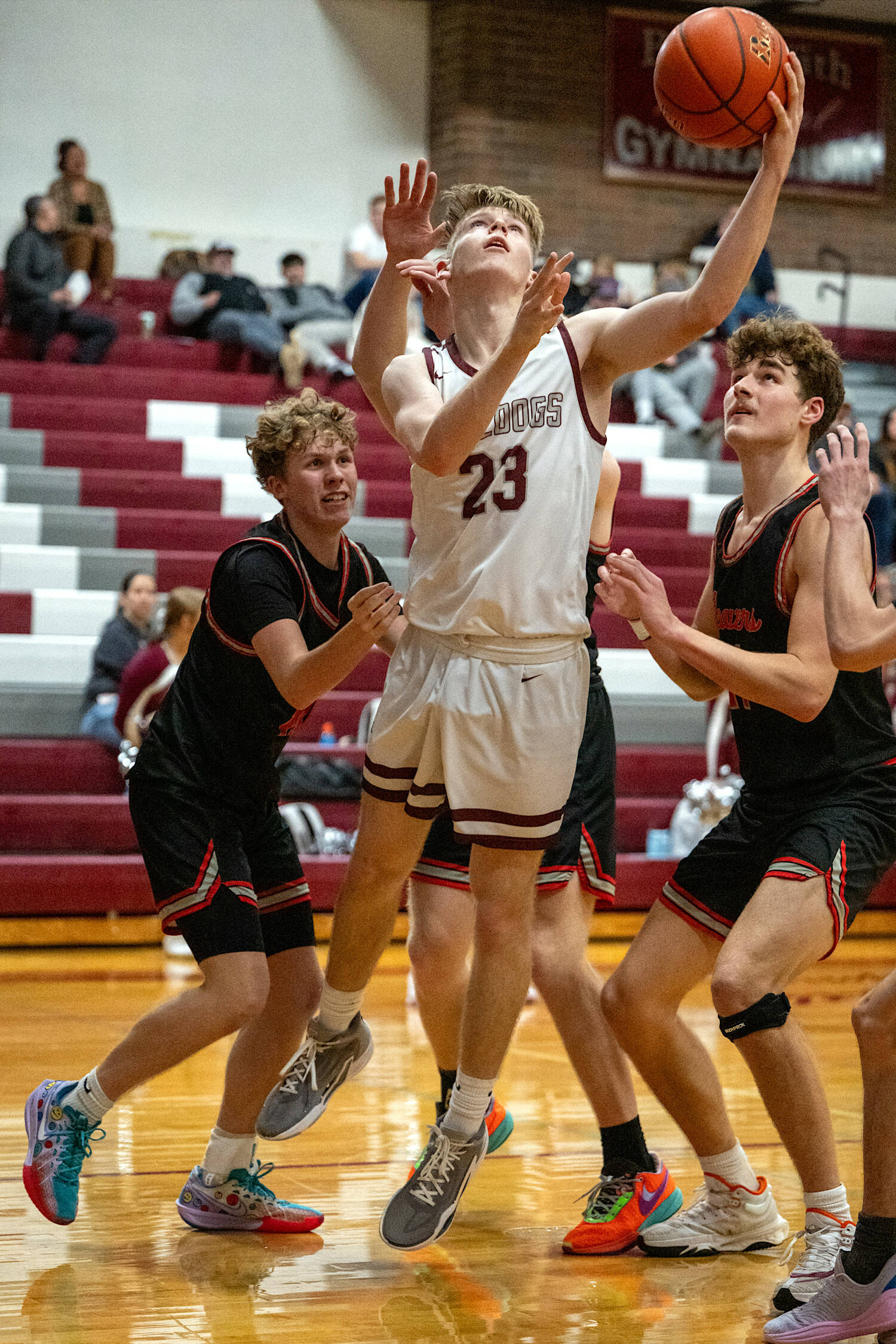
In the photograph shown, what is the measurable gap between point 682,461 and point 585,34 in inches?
174

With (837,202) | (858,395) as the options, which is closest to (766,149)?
(858,395)

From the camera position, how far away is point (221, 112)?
1312 centimetres

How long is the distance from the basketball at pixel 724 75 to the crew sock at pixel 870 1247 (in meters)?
1.90

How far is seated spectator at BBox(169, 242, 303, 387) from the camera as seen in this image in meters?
11.1

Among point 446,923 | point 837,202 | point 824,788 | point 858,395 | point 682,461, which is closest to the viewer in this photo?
point 824,788

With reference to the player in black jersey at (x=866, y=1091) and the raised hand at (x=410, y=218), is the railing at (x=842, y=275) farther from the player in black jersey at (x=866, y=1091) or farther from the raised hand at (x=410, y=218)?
the player in black jersey at (x=866, y=1091)

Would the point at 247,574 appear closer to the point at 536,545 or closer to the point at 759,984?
the point at 536,545

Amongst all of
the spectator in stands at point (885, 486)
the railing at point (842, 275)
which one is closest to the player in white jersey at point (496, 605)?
the spectator in stands at point (885, 486)

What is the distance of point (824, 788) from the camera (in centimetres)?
323

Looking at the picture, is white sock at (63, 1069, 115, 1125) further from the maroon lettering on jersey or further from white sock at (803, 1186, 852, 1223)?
the maroon lettering on jersey

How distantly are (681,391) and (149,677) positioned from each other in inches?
236

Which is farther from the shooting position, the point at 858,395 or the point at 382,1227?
the point at 858,395

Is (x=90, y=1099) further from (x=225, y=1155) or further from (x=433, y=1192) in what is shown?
(x=433, y=1192)

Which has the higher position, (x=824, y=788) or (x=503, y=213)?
(x=503, y=213)
